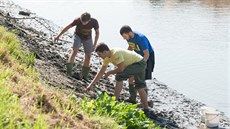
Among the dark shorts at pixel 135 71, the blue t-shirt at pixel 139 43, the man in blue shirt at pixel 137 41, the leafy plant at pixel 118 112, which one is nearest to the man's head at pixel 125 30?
the man in blue shirt at pixel 137 41

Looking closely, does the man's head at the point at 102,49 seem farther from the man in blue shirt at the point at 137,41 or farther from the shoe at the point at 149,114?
the shoe at the point at 149,114

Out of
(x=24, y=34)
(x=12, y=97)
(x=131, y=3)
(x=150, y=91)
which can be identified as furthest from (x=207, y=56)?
(x=131, y=3)

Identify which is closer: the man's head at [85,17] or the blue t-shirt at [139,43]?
the blue t-shirt at [139,43]

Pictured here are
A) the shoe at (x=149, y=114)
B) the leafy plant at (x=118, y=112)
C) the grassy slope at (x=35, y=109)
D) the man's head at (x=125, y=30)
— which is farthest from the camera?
the shoe at (x=149, y=114)

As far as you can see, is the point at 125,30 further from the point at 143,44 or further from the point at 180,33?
the point at 180,33

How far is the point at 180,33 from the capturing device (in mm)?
19500

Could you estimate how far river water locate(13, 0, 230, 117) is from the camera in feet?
38.2

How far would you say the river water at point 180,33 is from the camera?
11640 mm

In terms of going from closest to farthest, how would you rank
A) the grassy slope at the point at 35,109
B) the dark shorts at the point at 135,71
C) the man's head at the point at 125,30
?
the grassy slope at the point at 35,109, the dark shorts at the point at 135,71, the man's head at the point at 125,30

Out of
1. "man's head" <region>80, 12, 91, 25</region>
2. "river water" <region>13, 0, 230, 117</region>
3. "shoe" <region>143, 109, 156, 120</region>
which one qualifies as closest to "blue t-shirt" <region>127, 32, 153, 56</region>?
"man's head" <region>80, 12, 91, 25</region>

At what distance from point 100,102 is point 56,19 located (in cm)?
1768

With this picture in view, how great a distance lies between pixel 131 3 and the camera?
32.7 meters

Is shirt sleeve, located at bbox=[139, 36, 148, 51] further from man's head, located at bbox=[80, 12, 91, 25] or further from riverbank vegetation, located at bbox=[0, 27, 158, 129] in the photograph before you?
riverbank vegetation, located at bbox=[0, 27, 158, 129]

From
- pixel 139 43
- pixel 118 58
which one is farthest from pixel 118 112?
pixel 139 43
